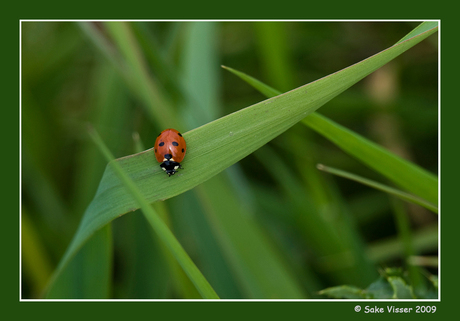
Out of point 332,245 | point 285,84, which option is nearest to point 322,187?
point 332,245

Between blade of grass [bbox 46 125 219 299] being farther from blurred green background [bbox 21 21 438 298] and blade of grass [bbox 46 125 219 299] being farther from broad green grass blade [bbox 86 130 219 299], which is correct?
blurred green background [bbox 21 21 438 298]

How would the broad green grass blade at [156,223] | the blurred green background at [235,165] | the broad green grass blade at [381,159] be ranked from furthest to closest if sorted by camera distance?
the blurred green background at [235,165], the broad green grass blade at [381,159], the broad green grass blade at [156,223]

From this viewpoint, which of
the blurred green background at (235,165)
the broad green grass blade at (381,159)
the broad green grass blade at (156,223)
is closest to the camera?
the broad green grass blade at (156,223)

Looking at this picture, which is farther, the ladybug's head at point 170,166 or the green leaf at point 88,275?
the green leaf at point 88,275

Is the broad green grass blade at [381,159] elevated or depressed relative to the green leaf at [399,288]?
elevated

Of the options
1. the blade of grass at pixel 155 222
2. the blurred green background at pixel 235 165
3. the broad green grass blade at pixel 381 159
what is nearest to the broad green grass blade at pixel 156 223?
the blade of grass at pixel 155 222

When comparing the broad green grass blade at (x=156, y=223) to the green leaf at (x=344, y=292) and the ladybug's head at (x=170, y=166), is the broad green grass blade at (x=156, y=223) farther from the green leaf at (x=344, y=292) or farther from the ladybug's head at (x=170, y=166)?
the green leaf at (x=344, y=292)
